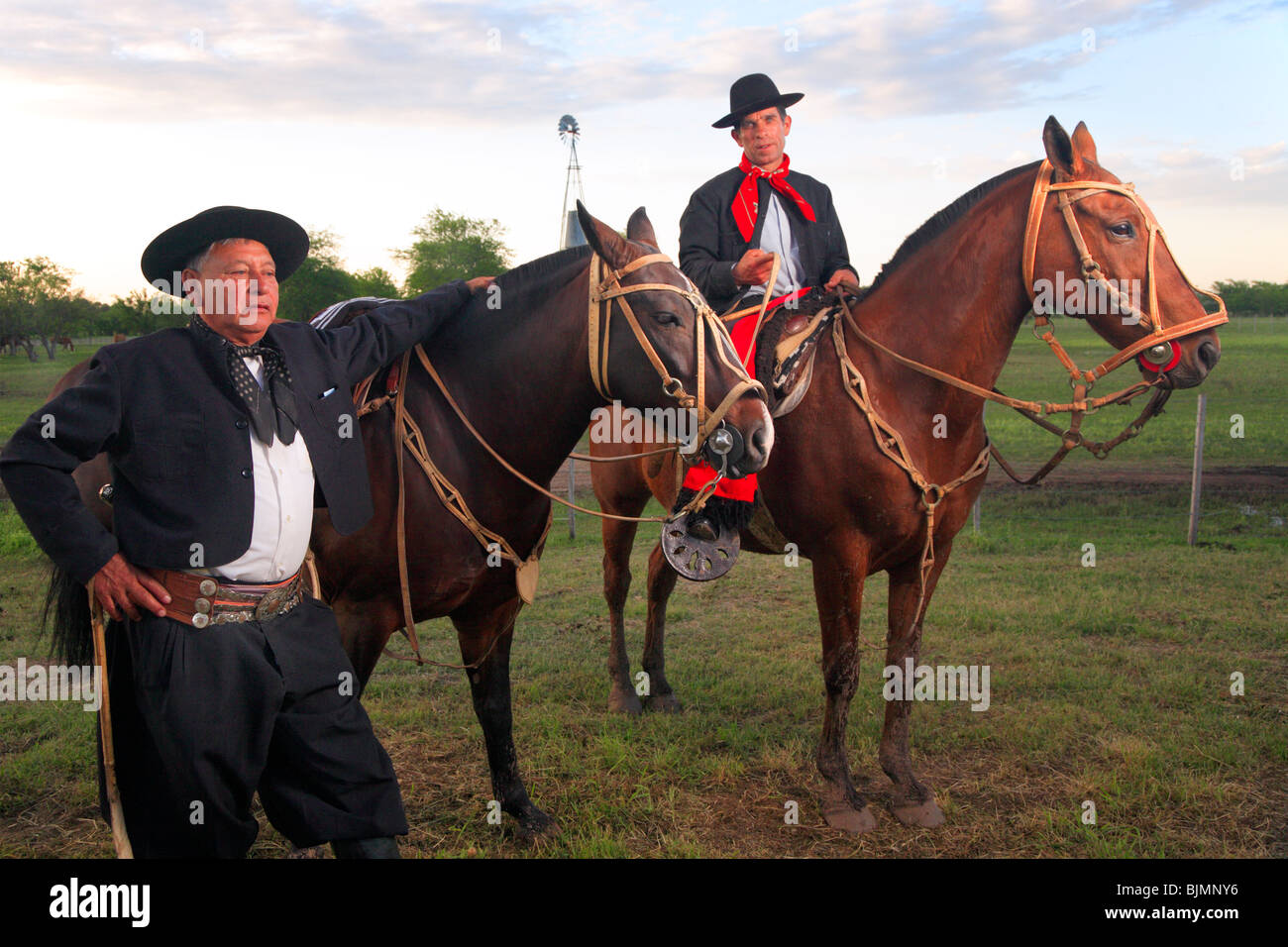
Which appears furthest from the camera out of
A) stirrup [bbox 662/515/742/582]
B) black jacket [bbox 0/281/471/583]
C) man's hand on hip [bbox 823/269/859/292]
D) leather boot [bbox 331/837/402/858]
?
man's hand on hip [bbox 823/269/859/292]

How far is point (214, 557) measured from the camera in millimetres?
2467

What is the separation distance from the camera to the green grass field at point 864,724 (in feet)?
13.8

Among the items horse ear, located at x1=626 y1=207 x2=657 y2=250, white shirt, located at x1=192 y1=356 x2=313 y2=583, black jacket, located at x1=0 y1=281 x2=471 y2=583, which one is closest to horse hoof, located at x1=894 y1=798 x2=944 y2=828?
horse ear, located at x1=626 y1=207 x2=657 y2=250

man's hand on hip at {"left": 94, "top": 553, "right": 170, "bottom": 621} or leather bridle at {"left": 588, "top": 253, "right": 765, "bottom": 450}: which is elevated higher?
leather bridle at {"left": 588, "top": 253, "right": 765, "bottom": 450}

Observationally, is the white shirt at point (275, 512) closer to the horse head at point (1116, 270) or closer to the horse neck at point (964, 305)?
the horse neck at point (964, 305)

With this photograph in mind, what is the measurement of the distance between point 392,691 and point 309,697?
11.6 feet

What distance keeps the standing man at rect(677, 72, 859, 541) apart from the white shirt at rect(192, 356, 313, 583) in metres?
2.18

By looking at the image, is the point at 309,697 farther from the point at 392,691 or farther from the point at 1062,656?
the point at 1062,656

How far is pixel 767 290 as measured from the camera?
3.98 meters

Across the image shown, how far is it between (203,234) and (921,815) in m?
3.92

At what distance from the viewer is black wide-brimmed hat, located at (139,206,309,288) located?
8.83 feet

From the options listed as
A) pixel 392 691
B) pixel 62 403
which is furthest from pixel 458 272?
pixel 62 403

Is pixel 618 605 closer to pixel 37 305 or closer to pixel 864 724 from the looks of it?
pixel 864 724

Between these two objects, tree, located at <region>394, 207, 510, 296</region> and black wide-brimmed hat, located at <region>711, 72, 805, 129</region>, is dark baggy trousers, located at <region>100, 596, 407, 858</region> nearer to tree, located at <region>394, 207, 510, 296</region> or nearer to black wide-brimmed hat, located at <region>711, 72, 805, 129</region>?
black wide-brimmed hat, located at <region>711, 72, 805, 129</region>
